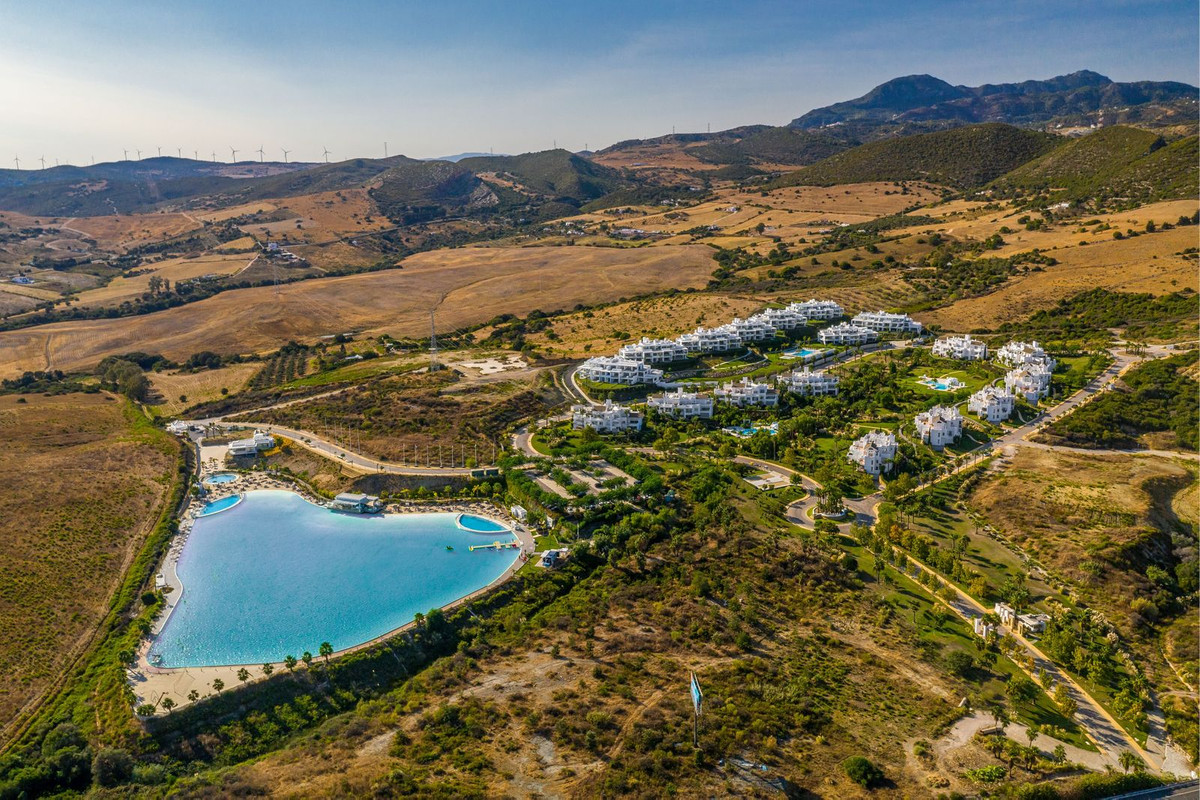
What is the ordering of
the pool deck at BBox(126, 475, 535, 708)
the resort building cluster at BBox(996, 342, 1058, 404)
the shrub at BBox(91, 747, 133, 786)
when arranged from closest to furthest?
the shrub at BBox(91, 747, 133, 786), the pool deck at BBox(126, 475, 535, 708), the resort building cluster at BBox(996, 342, 1058, 404)

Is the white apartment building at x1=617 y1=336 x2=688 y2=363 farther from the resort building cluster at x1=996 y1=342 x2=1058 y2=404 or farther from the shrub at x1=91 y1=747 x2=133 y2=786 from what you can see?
the shrub at x1=91 y1=747 x2=133 y2=786

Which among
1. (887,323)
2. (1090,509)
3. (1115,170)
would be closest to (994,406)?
(1090,509)

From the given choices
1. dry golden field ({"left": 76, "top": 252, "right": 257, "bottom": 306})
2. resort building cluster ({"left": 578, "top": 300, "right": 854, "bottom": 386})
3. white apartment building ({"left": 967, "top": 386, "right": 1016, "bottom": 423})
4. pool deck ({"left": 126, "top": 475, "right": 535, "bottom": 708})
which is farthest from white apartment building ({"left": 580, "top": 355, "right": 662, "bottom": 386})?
dry golden field ({"left": 76, "top": 252, "right": 257, "bottom": 306})

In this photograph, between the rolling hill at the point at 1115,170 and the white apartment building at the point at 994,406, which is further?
the rolling hill at the point at 1115,170

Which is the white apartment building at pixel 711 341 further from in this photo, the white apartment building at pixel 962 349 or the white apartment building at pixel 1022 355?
the white apartment building at pixel 1022 355

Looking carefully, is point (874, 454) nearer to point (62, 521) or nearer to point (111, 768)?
point (111, 768)

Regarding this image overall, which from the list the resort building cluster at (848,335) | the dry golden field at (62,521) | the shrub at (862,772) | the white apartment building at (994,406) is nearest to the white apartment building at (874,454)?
the white apartment building at (994,406)

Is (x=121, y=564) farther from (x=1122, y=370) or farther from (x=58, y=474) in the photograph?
(x=1122, y=370)
